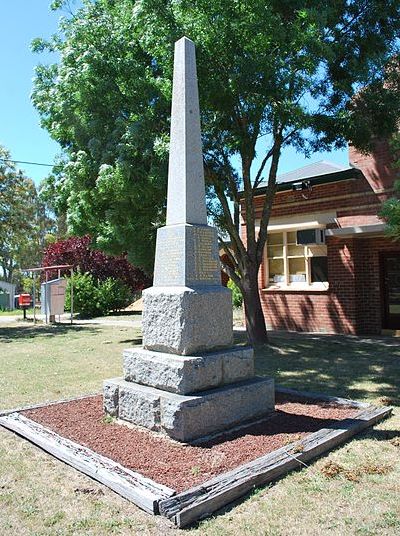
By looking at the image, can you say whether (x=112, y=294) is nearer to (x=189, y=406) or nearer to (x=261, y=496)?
(x=189, y=406)

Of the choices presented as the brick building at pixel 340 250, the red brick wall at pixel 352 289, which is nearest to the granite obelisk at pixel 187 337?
the brick building at pixel 340 250

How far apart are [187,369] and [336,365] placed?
201 inches

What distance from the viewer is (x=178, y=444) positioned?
4.75m

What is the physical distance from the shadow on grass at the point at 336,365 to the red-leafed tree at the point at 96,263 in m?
14.4

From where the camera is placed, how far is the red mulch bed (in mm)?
4203

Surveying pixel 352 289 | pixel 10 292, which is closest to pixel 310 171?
pixel 352 289

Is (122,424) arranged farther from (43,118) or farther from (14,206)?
(14,206)

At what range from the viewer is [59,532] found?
3338 millimetres

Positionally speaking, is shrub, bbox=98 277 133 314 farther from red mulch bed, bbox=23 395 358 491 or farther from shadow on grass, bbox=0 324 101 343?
red mulch bed, bbox=23 395 358 491

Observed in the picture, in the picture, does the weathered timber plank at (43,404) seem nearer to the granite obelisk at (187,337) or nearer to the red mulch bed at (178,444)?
the red mulch bed at (178,444)

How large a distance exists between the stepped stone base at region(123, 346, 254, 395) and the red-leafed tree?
2013 cm

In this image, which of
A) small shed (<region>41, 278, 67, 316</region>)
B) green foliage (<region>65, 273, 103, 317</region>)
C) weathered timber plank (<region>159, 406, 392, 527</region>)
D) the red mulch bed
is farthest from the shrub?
weathered timber plank (<region>159, 406, 392, 527</region>)

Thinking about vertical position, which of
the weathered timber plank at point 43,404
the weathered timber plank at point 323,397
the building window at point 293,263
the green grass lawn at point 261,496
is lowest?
the green grass lawn at point 261,496

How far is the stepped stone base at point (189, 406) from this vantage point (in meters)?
4.80
